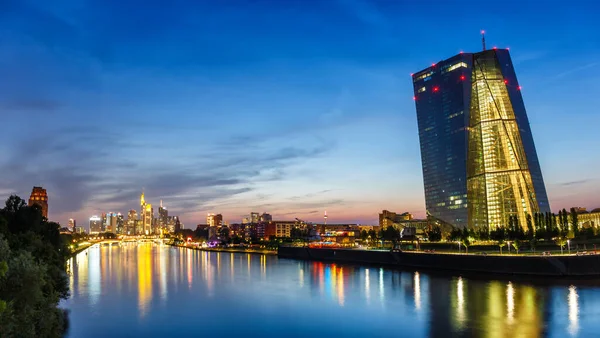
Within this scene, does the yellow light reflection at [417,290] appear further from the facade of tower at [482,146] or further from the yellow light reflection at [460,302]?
the facade of tower at [482,146]

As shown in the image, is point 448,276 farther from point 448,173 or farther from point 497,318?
point 448,173

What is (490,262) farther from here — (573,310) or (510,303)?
(573,310)

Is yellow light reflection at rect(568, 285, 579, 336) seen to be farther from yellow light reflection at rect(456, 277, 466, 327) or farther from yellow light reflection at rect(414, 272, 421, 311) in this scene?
yellow light reflection at rect(414, 272, 421, 311)

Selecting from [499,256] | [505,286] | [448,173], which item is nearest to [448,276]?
[499,256]

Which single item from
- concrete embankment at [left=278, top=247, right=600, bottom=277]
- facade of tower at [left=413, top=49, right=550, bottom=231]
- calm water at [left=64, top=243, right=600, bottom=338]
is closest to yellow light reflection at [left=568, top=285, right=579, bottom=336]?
calm water at [left=64, top=243, right=600, bottom=338]

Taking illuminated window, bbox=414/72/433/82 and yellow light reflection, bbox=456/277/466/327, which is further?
illuminated window, bbox=414/72/433/82

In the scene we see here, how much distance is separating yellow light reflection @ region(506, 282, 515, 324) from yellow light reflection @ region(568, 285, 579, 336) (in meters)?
4.61

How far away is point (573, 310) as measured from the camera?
46.9 m

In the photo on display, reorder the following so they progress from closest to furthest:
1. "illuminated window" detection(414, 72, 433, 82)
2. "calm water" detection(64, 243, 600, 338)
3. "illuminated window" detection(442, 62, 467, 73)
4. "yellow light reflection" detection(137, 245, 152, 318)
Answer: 1. "calm water" detection(64, 243, 600, 338)
2. "yellow light reflection" detection(137, 245, 152, 318)
3. "illuminated window" detection(442, 62, 467, 73)
4. "illuminated window" detection(414, 72, 433, 82)

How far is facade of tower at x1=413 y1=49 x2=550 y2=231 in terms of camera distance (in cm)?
14200

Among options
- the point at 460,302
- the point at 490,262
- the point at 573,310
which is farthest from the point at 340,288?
the point at 573,310

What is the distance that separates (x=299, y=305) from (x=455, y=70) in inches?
4653

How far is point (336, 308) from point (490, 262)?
124ft

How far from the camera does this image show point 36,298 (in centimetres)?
2712
